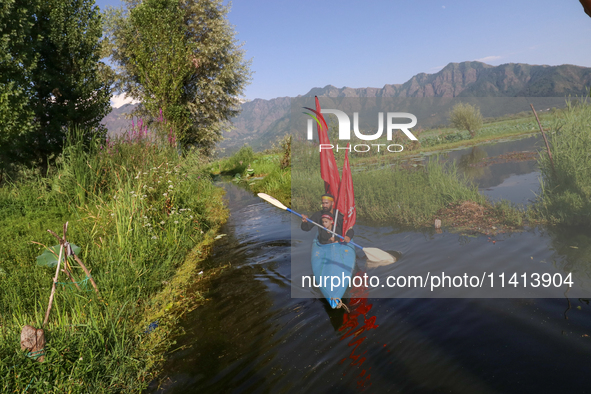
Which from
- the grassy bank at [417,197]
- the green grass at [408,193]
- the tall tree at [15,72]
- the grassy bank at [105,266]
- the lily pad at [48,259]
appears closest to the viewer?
the grassy bank at [105,266]

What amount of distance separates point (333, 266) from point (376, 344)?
155 cm

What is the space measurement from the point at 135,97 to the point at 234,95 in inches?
232

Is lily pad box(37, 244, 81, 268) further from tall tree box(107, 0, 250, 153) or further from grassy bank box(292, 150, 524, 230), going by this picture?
tall tree box(107, 0, 250, 153)

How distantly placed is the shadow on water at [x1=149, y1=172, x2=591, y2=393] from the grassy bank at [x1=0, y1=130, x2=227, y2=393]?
56 cm

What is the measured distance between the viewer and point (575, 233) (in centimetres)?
706

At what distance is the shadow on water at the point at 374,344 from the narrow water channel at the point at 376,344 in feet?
0.04

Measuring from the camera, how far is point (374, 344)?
3.94 meters

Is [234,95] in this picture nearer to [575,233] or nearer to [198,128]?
[198,128]

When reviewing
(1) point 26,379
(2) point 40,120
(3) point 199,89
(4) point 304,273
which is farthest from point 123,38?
(1) point 26,379

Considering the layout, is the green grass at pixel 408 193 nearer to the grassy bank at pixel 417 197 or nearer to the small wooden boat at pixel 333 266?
the grassy bank at pixel 417 197

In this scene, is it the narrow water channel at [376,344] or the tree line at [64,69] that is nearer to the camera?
the narrow water channel at [376,344]

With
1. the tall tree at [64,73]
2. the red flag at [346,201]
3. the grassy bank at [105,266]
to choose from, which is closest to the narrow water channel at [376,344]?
the grassy bank at [105,266]

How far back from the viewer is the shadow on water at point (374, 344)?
3297 millimetres

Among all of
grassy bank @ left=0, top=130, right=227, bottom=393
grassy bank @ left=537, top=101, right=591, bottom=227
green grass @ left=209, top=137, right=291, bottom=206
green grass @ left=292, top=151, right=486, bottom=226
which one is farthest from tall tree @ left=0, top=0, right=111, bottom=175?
grassy bank @ left=537, top=101, right=591, bottom=227
